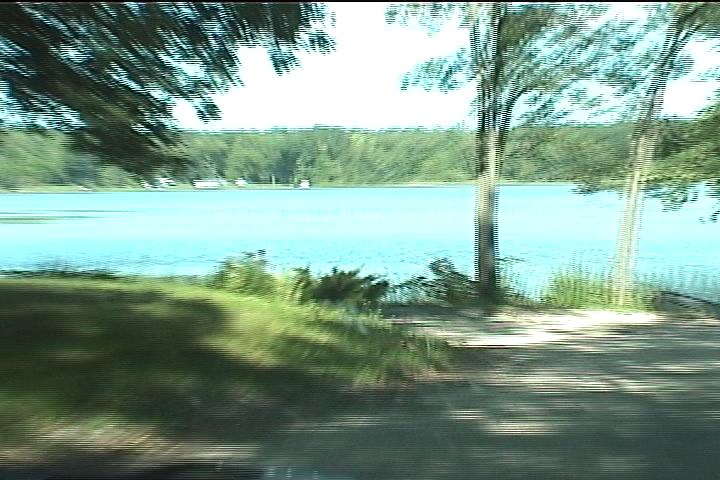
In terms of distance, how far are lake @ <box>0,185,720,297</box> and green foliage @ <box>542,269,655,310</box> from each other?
18 centimetres

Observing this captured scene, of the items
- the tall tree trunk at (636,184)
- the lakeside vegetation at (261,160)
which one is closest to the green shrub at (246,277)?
the lakeside vegetation at (261,160)

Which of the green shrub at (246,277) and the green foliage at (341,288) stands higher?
the green shrub at (246,277)

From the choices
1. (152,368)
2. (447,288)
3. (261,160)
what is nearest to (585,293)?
(447,288)

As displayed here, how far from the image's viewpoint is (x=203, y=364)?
5992 millimetres

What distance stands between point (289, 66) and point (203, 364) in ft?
8.67

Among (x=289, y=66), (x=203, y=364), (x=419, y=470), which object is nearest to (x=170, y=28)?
(x=289, y=66)

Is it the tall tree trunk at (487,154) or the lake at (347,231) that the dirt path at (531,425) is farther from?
the tall tree trunk at (487,154)

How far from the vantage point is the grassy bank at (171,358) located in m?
4.88

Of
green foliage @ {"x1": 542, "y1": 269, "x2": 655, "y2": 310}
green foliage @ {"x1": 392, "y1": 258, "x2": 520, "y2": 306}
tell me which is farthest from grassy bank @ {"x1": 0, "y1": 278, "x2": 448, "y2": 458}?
green foliage @ {"x1": 542, "y1": 269, "x2": 655, "y2": 310}

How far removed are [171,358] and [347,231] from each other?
229 inches

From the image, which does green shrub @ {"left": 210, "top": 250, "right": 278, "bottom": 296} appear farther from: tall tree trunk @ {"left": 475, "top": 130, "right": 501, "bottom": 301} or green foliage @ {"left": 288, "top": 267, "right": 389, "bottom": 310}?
tall tree trunk @ {"left": 475, "top": 130, "right": 501, "bottom": 301}

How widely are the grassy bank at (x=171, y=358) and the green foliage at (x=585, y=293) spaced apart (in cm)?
410

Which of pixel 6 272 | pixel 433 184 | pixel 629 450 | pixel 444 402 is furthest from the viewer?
pixel 433 184

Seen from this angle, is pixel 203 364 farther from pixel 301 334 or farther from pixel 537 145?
pixel 537 145
